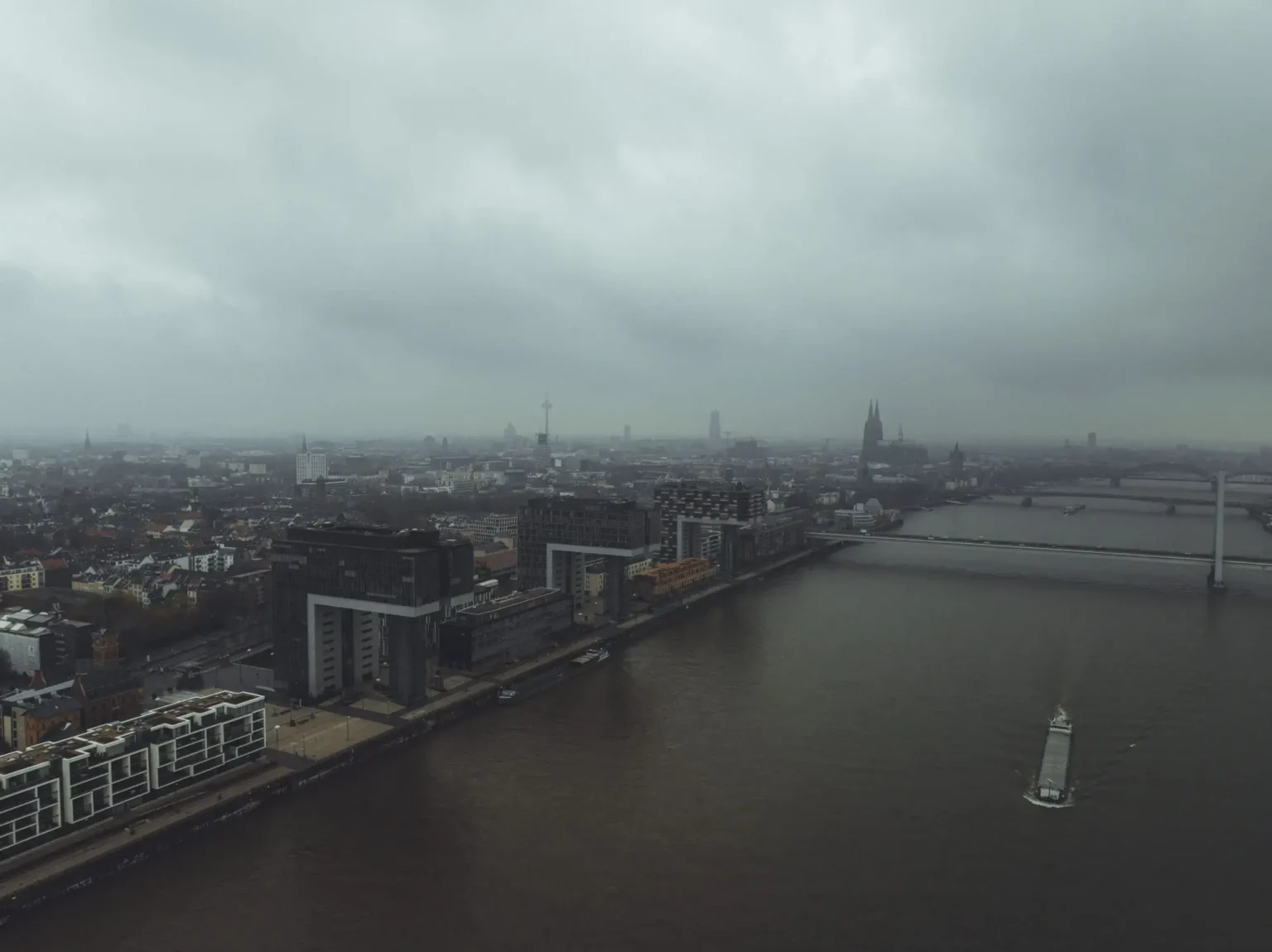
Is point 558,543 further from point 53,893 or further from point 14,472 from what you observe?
point 14,472

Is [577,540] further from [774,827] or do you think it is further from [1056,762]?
[1056,762]

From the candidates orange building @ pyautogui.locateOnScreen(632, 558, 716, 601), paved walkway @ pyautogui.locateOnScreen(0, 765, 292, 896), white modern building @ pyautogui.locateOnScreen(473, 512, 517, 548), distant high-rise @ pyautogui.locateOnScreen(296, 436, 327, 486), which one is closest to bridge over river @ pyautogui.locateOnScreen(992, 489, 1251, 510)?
orange building @ pyautogui.locateOnScreen(632, 558, 716, 601)

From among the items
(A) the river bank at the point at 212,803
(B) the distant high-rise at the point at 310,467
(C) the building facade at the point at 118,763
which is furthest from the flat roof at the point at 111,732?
(B) the distant high-rise at the point at 310,467

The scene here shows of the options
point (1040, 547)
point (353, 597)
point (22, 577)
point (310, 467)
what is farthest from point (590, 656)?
point (310, 467)

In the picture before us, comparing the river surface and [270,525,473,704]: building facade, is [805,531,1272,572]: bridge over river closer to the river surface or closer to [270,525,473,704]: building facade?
the river surface

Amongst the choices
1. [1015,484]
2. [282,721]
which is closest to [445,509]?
[282,721]

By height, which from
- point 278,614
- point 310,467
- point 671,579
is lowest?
point 671,579
